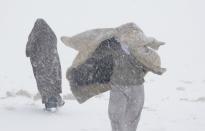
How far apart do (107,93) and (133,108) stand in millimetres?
7296

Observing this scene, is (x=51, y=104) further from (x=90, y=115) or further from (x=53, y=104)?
(x=90, y=115)

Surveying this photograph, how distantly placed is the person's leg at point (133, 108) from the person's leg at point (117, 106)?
90 millimetres

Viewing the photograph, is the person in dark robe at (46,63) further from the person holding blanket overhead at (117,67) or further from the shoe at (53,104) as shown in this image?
the person holding blanket overhead at (117,67)

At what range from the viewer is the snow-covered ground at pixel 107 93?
10.8 m

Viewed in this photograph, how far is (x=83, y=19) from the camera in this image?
43031mm

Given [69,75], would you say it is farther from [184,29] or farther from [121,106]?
[184,29]

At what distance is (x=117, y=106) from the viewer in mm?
7910

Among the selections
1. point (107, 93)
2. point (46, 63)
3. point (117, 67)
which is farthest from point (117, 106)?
point (107, 93)

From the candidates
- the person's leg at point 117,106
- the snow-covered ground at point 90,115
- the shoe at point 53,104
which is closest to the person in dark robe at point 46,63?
the shoe at point 53,104

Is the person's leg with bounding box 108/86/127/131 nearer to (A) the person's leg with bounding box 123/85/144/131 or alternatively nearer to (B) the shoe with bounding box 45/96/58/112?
(A) the person's leg with bounding box 123/85/144/131

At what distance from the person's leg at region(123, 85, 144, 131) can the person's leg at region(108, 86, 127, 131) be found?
0.09 m

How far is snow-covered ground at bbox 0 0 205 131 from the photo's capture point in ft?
35.5

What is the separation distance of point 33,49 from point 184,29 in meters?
30.5

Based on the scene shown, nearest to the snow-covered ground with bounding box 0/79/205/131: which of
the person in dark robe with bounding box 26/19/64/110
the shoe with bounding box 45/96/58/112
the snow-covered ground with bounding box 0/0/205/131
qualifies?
the snow-covered ground with bounding box 0/0/205/131
